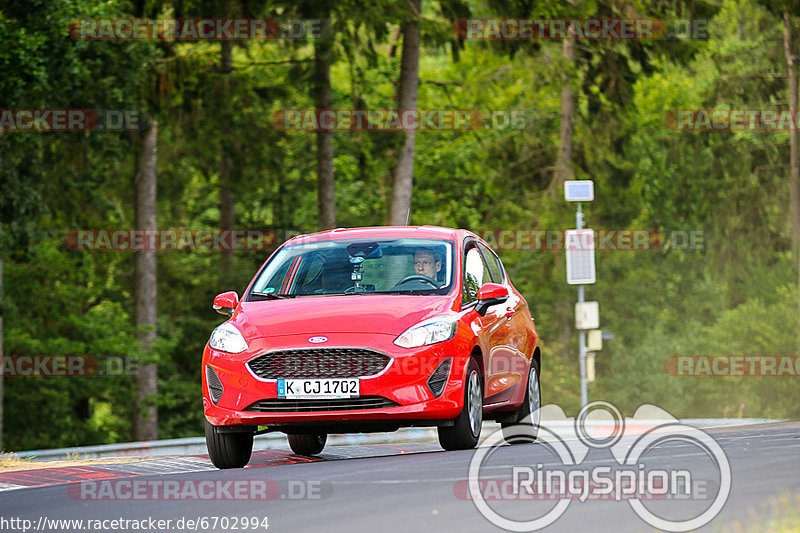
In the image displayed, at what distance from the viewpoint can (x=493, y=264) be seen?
43.6 ft

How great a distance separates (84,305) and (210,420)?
30790 millimetres

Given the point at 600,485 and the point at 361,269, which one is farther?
the point at 361,269

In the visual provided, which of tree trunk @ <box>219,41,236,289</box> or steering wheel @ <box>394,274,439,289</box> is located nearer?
steering wheel @ <box>394,274,439,289</box>

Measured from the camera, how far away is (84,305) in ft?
133

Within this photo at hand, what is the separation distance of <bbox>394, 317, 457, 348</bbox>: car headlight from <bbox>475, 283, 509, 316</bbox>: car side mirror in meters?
0.72

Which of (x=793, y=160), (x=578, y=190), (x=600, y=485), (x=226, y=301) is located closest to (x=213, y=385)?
(x=226, y=301)

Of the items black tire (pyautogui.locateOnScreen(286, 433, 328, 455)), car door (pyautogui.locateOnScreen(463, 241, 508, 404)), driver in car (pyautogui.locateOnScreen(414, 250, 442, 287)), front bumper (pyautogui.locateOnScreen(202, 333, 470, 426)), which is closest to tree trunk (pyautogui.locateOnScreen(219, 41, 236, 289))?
black tire (pyautogui.locateOnScreen(286, 433, 328, 455))

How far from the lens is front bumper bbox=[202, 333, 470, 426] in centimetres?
1031

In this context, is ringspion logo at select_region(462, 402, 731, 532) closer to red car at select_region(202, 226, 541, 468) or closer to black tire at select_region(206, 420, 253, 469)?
red car at select_region(202, 226, 541, 468)

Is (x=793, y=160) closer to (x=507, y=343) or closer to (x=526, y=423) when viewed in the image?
(x=526, y=423)

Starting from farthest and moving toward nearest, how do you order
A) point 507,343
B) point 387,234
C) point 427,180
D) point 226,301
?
1. point 427,180
2. point 507,343
3. point 387,234
4. point 226,301

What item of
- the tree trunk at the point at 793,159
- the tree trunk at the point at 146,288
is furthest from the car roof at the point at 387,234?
the tree trunk at the point at 793,159

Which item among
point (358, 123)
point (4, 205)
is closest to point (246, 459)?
point (4, 205)

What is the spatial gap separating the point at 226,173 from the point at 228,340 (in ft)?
96.7
